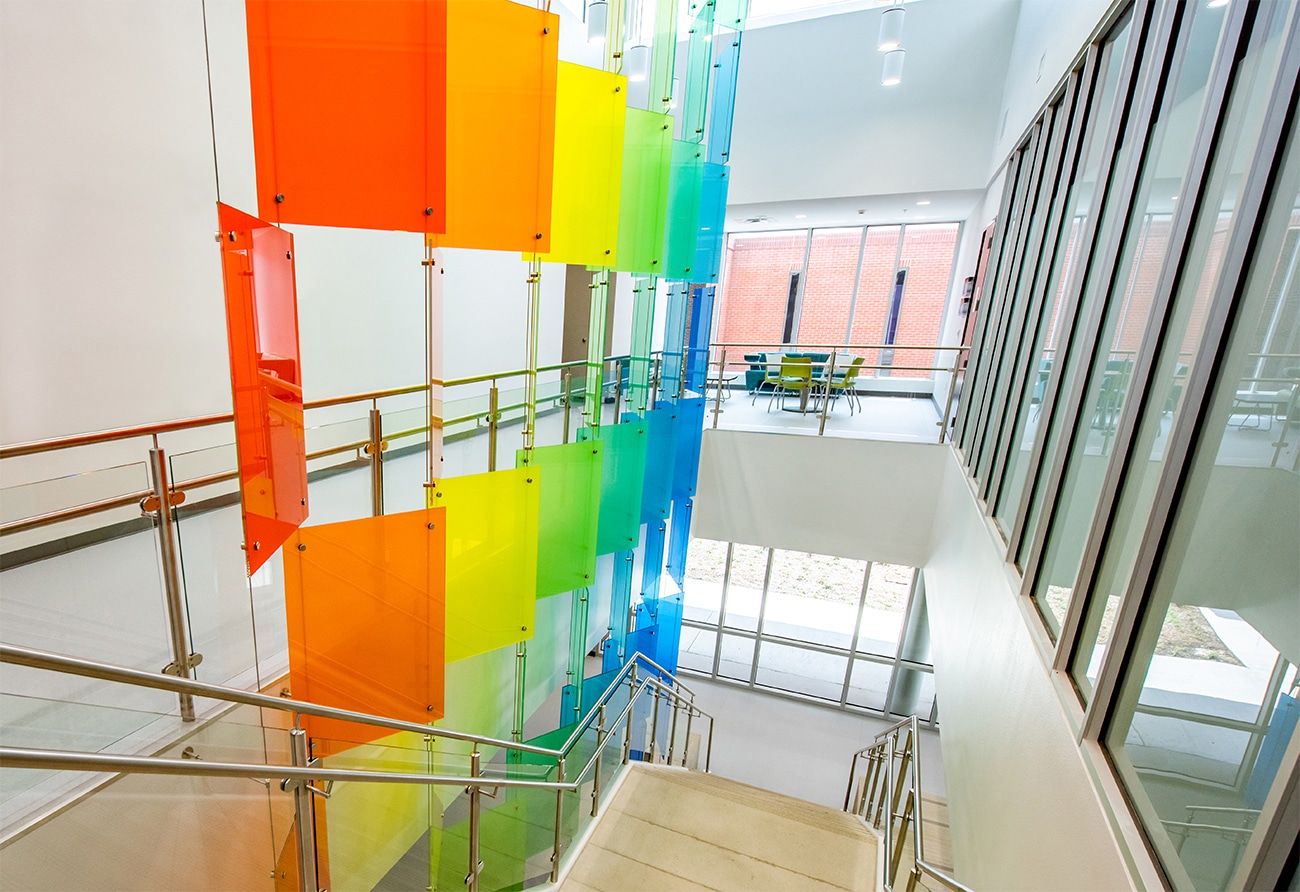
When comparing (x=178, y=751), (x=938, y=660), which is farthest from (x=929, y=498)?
(x=178, y=751)

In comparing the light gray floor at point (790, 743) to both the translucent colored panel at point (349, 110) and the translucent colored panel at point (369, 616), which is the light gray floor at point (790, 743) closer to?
the translucent colored panel at point (369, 616)

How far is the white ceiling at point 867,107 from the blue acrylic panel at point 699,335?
4.35m

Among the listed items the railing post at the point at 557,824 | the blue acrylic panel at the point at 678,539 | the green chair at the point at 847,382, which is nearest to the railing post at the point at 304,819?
the railing post at the point at 557,824

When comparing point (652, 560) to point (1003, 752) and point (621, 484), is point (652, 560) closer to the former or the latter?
point (621, 484)

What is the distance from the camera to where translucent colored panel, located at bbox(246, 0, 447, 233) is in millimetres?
2012

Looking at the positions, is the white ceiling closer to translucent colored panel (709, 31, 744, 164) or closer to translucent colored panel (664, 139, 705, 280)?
translucent colored panel (709, 31, 744, 164)

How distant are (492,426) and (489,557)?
2.53 ft

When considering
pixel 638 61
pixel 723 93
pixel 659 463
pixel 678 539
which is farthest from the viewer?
pixel 678 539

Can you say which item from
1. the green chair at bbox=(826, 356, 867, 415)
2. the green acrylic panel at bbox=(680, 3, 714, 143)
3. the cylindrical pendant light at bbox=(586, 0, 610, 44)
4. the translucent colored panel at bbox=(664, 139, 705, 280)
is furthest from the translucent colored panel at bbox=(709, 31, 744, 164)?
the green chair at bbox=(826, 356, 867, 415)

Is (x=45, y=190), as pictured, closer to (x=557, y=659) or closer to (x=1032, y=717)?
(x=557, y=659)

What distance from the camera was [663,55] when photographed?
162 inches

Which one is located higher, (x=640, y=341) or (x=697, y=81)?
(x=697, y=81)

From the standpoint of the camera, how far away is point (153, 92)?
3309 millimetres

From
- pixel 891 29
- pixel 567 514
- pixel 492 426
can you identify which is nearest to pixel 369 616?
pixel 492 426
